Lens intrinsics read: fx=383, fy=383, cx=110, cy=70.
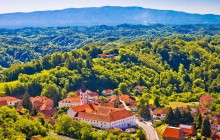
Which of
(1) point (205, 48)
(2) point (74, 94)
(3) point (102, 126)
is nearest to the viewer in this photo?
(3) point (102, 126)

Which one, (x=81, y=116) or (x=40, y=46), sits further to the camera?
(x=40, y=46)

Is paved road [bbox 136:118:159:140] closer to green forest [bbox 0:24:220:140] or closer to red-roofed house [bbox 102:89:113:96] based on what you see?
green forest [bbox 0:24:220:140]

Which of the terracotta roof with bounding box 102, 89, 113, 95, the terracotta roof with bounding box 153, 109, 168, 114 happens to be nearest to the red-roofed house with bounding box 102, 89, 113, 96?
the terracotta roof with bounding box 102, 89, 113, 95

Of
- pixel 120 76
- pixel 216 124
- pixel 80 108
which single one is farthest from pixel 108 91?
pixel 216 124

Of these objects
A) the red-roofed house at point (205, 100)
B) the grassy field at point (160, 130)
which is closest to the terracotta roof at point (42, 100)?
the grassy field at point (160, 130)

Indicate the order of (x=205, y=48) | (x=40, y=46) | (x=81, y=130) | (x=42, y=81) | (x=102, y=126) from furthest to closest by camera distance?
(x=40, y=46) < (x=205, y=48) < (x=42, y=81) < (x=102, y=126) < (x=81, y=130)

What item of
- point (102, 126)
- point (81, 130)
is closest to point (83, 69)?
point (102, 126)

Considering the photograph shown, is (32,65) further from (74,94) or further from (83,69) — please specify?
(74,94)

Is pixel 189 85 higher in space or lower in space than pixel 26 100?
lower
